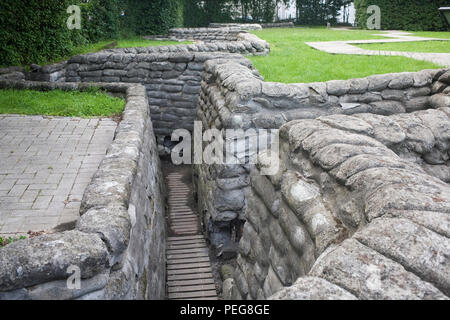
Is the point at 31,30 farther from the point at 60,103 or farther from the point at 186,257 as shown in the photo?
the point at 186,257

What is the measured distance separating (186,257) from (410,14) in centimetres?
2166

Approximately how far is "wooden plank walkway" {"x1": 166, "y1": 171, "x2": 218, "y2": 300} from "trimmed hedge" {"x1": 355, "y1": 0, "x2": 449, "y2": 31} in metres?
19.3

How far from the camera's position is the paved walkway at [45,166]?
142 inches

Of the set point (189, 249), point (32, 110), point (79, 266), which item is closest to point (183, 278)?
point (189, 249)

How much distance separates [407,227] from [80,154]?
4448 millimetres

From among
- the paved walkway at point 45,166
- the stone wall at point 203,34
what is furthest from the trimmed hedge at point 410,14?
the paved walkway at point 45,166

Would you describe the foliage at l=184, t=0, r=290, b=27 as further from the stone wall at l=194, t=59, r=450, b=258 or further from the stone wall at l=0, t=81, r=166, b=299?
the stone wall at l=0, t=81, r=166, b=299

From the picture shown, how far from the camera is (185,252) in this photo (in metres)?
6.22

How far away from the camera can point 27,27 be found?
32.6 feet

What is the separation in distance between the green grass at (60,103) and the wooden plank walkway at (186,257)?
2169 mm

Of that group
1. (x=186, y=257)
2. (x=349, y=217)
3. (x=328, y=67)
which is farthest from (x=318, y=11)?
(x=349, y=217)

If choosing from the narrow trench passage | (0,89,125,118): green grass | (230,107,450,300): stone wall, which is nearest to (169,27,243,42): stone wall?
(0,89,125,118): green grass

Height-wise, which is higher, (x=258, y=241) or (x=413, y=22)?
(x=413, y=22)

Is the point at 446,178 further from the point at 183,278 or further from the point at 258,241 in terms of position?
the point at 183,278
